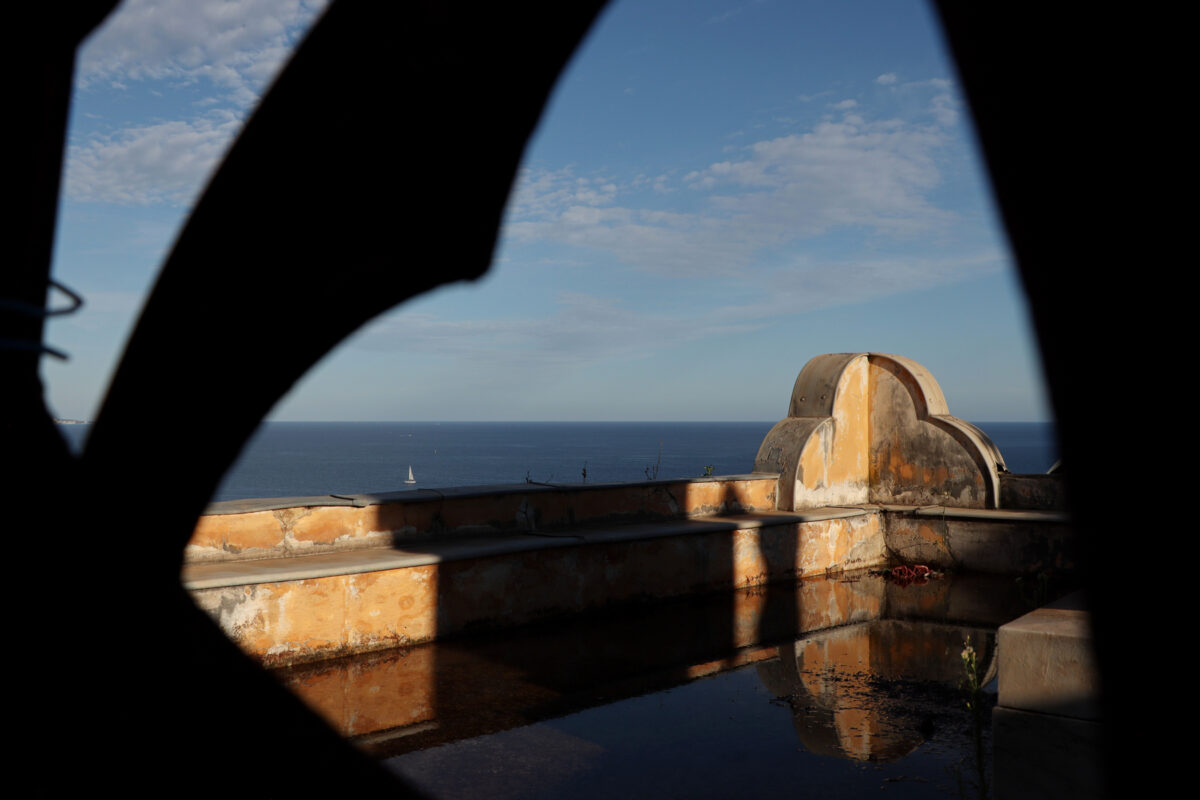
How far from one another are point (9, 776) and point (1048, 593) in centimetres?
1054

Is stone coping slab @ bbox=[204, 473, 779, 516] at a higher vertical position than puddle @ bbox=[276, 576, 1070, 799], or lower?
higher

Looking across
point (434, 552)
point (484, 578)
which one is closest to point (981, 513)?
point (484, 578)

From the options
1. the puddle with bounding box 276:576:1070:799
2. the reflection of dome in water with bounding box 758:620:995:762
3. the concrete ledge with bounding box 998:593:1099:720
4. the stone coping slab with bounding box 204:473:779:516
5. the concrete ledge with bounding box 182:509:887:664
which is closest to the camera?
the concrete ledge with bounding box 998:593:1099:720

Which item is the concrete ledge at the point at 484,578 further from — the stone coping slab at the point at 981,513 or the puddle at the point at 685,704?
the stone coping slab at the point at 981,513

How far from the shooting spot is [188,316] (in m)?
0.92

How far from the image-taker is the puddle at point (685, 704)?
15.0 feet

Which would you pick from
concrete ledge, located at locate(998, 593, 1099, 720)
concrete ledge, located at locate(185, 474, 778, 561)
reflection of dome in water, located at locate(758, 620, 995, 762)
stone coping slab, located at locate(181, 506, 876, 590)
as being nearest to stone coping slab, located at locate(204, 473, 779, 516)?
concrete ledge, located at locate(185, 474, 778, 561)

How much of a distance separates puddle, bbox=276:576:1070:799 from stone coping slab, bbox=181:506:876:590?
75 cm

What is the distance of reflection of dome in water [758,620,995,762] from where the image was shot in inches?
204

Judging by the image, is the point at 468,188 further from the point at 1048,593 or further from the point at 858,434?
the point at 858,434

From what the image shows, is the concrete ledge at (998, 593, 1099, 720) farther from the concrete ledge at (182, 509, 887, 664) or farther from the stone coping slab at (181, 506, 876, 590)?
the stone coping slab at (181, 506, 876, 590)

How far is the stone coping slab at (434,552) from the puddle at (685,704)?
29.5 inches

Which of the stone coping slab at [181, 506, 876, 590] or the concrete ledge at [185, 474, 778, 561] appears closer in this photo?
the stone coping slab at [181, 506, 876, 590]

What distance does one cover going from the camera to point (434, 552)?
24.5 ft
